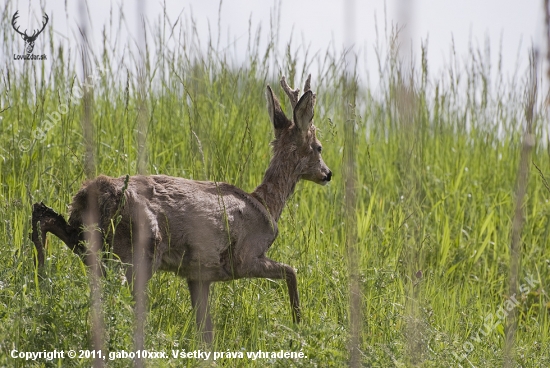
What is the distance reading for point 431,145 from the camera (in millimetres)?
7906

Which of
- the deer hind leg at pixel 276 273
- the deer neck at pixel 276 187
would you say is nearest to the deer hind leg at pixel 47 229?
the deer hind leg at pixel 276 273

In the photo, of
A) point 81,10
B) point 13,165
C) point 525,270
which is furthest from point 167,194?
point 525,270

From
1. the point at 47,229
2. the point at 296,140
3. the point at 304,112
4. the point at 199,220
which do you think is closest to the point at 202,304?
the point at 199,220

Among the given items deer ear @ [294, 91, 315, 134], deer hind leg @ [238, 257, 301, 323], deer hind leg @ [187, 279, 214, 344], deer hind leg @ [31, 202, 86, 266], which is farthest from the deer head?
deer hind leg @ [31, 202, 86, 266]

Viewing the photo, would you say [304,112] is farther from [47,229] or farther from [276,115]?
[47,229]

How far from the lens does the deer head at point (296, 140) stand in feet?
17.9

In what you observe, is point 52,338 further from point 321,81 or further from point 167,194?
point 321,81

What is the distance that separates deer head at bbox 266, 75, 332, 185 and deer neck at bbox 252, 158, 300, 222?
0.17ft

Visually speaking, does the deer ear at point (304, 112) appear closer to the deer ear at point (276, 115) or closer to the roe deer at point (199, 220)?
the roe deer at point (199, 220)

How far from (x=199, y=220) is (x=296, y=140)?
1.23 metres

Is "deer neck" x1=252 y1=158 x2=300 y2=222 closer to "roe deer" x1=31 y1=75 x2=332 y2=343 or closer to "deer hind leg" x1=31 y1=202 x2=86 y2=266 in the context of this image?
"roe deer" x1=31 y1=75 x2=332 y2=343

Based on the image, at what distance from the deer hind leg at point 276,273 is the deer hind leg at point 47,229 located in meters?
1.04

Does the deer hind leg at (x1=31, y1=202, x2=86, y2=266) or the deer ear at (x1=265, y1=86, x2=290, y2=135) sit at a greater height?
the deer ear at (x1=265, y1=86, x2=290, y2=135)

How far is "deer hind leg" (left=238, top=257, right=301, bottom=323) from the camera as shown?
4832mm
